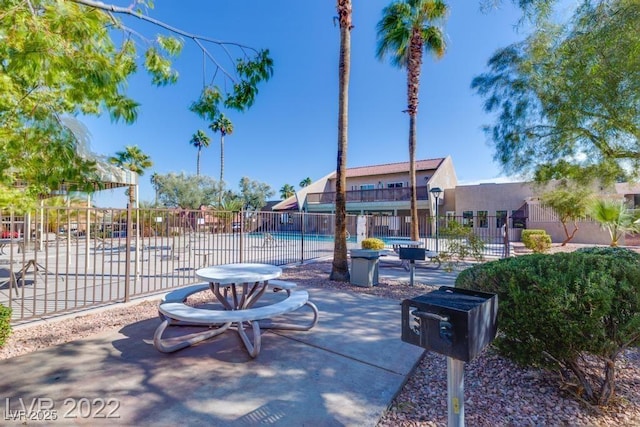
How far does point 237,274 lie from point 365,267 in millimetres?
3793

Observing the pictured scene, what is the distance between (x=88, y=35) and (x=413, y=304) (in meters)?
4.25

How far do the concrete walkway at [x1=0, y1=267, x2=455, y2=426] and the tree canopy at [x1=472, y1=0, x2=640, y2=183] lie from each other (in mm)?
5373

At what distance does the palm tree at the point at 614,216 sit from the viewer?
526 inches

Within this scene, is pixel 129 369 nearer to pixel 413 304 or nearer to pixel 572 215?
pixel 413 304

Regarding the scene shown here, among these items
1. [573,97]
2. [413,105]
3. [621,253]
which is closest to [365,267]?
[621,253]

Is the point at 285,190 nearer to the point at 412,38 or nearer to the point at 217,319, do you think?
the point at 412,38

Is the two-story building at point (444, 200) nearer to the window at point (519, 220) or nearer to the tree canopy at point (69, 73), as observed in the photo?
the window at point (519, 220)

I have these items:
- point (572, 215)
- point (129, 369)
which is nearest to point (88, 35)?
point (129, 369)

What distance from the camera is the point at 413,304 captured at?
193cm

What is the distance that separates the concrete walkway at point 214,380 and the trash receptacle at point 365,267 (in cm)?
286

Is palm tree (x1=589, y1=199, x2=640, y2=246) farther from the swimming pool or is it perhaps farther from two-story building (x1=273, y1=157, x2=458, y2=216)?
the swimming pool

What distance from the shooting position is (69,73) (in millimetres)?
3191

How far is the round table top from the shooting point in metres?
3.82

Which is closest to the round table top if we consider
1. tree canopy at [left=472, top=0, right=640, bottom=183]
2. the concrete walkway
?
the concrete walkway
